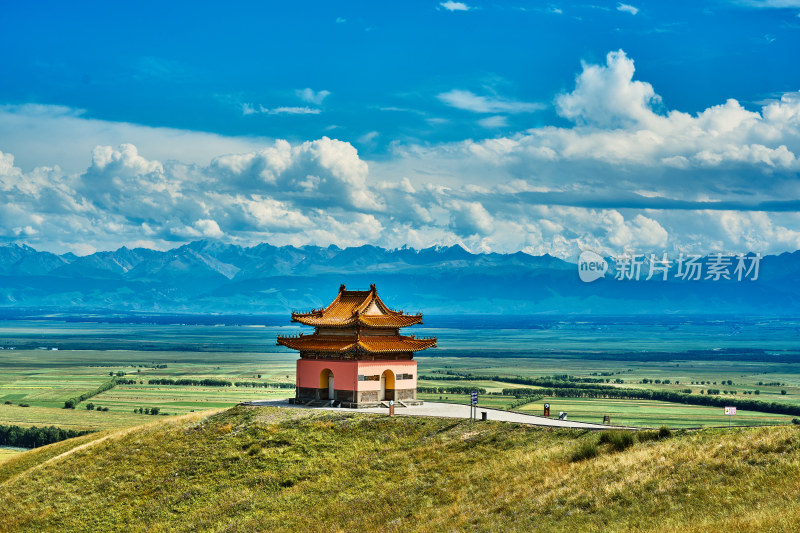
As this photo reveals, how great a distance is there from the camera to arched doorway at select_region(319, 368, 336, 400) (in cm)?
6488

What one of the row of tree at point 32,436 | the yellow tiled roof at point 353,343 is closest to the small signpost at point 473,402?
the yellow tiled roof at point 353,343

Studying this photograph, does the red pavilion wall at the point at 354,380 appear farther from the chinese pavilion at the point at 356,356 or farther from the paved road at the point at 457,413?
the paved road at the point at 457,413

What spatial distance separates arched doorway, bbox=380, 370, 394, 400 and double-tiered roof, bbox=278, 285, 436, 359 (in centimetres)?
162

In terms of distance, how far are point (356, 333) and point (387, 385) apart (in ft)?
16.5

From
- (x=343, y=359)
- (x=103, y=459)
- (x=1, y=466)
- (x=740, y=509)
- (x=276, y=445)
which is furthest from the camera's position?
(x=1, y=466)

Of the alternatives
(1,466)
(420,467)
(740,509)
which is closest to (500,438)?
(420,467)

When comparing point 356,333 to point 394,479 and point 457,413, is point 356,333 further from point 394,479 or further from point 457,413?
point 394,479

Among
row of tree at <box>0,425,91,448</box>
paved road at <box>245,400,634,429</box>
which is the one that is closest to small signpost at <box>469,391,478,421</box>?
paved road at <box>245,400,634,429</box>

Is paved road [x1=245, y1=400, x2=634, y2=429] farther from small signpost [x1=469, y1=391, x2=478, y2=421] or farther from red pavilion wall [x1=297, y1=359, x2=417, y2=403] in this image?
small signpost [x1=469, y1=391, x2=478, y2=421]

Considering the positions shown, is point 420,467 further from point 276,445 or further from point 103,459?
point 103,459

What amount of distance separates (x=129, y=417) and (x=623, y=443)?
4911 inches

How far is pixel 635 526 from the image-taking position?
3328 centimetres

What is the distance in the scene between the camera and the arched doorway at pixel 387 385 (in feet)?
214

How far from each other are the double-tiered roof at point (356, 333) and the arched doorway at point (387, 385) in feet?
5.30
